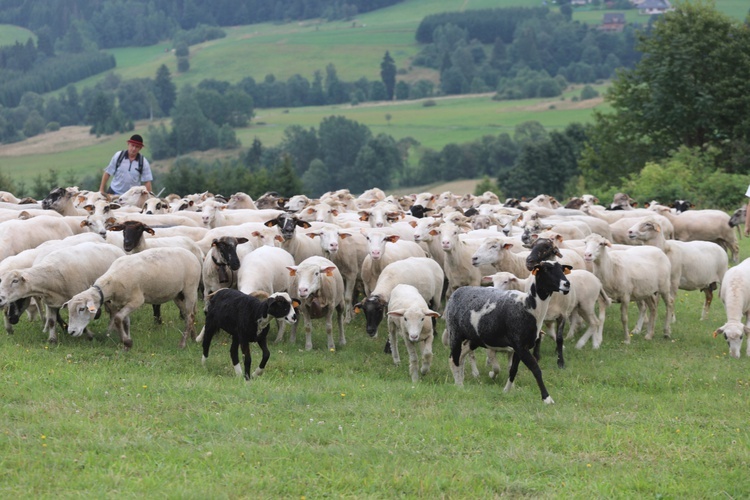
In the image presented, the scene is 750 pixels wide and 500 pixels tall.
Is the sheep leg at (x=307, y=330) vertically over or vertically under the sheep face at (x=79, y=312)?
under

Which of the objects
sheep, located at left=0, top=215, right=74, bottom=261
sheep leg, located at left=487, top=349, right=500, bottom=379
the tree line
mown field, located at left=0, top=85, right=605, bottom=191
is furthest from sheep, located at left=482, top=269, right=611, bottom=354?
the tree line

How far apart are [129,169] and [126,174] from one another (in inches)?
10.9

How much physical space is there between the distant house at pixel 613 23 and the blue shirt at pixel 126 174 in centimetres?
18420

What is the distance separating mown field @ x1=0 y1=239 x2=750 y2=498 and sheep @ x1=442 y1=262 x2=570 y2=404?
0.51 m

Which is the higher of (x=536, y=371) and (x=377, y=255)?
(x=377, y=255)

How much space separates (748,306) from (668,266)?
5.25 feet

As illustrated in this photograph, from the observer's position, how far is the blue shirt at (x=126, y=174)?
19.5 m

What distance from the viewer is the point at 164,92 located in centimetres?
15438

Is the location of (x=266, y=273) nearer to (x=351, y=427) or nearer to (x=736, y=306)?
(x=351, y=427)

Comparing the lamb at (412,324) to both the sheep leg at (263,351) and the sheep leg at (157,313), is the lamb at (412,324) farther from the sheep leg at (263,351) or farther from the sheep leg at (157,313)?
the sheep leg at (157,313)

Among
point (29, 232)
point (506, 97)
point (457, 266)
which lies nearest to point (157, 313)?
point (29, 232)

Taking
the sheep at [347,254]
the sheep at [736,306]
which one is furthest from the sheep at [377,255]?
the sheep at [736,306]

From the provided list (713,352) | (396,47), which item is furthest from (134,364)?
(396,47)

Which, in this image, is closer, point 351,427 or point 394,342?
point 351,427
